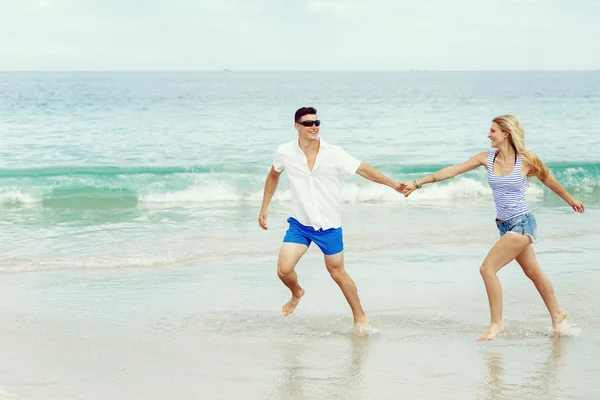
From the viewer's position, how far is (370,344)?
6.55 m

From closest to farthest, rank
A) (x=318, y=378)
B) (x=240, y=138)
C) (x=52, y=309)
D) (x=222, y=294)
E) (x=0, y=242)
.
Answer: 1. (x=318, y=378)
2. (x=52, y=309)
3. (x=222, y=294)
4. (x=0, y=242)
5. (x=240, y=138)

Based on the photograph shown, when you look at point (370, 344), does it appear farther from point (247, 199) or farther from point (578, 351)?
point (247, 199)

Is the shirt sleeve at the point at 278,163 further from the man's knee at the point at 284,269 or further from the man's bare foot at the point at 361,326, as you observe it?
the man's bare foot at the point at 361,326

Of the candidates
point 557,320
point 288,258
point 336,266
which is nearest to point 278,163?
point 288,258

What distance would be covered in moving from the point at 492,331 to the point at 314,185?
1.77m

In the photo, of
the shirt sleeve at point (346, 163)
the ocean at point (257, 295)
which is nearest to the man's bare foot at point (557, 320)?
the ocean at point (257, 295)

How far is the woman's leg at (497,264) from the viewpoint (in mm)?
6379

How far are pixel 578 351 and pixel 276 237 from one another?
5.96m

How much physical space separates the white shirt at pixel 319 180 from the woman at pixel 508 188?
791mm

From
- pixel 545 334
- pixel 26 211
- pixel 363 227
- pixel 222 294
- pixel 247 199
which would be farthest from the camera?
pixel 247 199

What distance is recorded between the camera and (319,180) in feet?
21.3

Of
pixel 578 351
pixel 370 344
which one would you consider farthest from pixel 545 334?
pixel 370 344

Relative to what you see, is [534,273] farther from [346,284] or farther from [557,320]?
[346,284]

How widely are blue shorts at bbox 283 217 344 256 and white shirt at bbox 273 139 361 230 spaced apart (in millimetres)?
59
